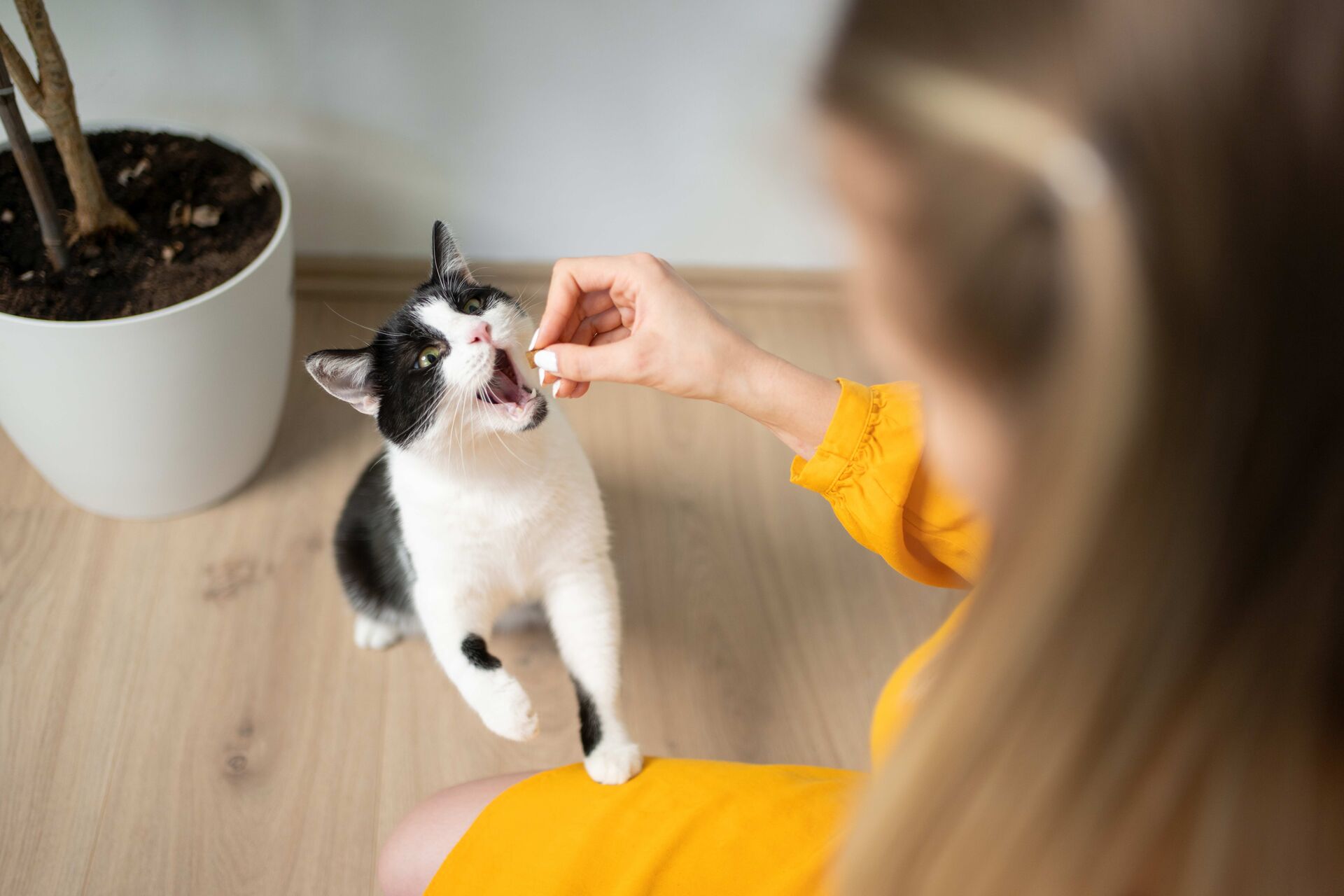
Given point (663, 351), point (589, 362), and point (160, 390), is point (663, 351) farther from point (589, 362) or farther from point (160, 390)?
point (160, 390)

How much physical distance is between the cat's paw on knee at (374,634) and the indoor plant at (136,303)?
0.37 metres

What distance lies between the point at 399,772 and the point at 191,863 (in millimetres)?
276

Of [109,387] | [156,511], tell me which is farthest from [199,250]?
[156,511]

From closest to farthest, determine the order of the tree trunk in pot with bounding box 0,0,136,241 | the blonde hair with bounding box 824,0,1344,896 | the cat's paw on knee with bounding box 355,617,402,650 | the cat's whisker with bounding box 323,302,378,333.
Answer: the blonde hair with bounding box 824,0,1344,896 → the tree trunk in pot with bounding box 0,0,136,241 → the cat's paw on knee with bounding box 355,617,402,650 → the cat's whisker with bounding box 323,302,378,333

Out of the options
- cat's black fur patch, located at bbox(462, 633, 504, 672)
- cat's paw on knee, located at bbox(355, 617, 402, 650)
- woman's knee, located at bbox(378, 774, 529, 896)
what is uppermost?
cat's black fur patch, located at bbox(462, 633, 504, 672)

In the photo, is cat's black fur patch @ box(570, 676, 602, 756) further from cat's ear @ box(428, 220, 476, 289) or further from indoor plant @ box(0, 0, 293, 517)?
indoor plant @ box(0, 0, 293, 517)

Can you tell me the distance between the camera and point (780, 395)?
1.01 metres

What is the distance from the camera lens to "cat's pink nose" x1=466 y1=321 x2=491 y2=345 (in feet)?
3.17

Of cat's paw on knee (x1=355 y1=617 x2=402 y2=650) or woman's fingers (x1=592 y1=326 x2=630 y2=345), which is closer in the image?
woman's fingers (x1=592 y1=326 x2=630 y2=345)

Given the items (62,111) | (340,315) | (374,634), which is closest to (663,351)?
(374,634)

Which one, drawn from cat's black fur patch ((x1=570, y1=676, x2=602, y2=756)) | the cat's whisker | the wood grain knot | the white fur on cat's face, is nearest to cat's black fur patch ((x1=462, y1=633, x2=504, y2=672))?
cat's black fur patch ((x1=570, y1=676, x2=602, y2=756))

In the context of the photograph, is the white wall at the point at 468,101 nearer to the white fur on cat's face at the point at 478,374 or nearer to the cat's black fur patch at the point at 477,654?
the white fur on cat's face at the point at 478,374

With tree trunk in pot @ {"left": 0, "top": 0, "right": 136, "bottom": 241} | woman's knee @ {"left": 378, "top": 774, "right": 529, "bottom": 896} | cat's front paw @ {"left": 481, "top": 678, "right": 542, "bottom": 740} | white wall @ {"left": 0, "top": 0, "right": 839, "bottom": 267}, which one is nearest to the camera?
woman's knee @ {"left": 378, "top": 774, "right": 529, "bottom": 896}

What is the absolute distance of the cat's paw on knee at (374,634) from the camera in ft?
4.64
